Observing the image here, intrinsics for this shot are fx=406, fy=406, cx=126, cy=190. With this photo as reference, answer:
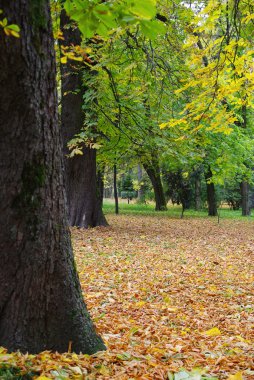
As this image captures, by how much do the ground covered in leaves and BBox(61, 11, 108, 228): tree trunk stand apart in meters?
1.42

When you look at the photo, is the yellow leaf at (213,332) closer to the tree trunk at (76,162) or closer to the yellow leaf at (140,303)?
the yellow leaf at (140,303)

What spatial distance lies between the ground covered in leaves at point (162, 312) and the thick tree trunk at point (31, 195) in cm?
22

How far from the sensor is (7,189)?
2562 mm

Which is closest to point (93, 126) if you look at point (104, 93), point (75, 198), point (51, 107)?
point (104, 93)

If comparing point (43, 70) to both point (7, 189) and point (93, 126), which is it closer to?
point (7, 189)

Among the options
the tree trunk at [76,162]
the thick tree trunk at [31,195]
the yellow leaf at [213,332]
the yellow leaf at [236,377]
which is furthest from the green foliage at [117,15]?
the tree trunk at [76,162]

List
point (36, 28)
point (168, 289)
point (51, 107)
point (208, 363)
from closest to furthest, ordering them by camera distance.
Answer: point (36, 28), point (51, 107), point (208, 363), point (168, 289)

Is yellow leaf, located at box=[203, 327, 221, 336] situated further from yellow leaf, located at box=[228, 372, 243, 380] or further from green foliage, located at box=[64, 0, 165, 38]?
green foliage, located at box=[64, 0, 165, 38]

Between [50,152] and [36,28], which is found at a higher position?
[36,28]

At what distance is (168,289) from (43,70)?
400 centimetres

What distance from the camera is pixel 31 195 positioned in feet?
8.59

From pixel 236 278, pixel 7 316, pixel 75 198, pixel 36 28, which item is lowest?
pixel 236 278

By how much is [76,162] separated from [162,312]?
691 centimetres

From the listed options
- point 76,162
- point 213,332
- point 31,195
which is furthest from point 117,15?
point 76,162
